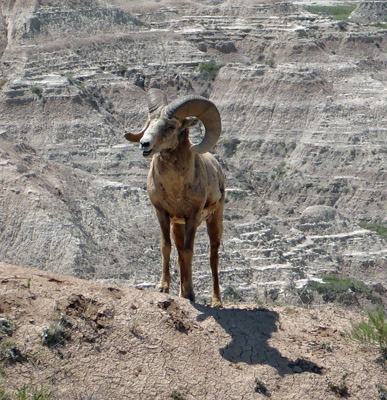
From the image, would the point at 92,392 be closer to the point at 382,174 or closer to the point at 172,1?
the point at 382,174

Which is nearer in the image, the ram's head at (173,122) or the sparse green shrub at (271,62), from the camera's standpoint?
the ram's head at (173,122)

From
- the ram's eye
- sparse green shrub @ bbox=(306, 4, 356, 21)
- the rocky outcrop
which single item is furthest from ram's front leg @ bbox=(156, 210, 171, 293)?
sparse green shrub @ bbox=(306, 4, 356, 21)

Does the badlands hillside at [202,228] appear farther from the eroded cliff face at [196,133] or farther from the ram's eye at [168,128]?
the ram's eye at [168,128]

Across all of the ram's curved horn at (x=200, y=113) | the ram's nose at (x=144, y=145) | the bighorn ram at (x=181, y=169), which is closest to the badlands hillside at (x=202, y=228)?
the bighorn ram at (x=181, y=169)

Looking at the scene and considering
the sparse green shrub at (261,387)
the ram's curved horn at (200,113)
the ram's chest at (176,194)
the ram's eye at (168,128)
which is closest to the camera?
the sparse green shrub at (261,387)

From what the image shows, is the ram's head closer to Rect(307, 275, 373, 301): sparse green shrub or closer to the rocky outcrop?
Rect(307, 275, 373, 301): sparse green shrub

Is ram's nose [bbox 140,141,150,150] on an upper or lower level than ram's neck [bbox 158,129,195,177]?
upper

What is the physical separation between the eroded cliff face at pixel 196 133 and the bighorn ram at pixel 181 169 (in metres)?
23.1

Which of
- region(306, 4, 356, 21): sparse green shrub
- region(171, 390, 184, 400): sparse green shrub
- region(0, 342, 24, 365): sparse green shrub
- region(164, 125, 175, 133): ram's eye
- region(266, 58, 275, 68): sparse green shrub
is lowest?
region(306, 4, 356, 21): sparse green shrub

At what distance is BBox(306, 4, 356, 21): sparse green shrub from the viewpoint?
121 metres

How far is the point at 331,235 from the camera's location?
57.7 meters

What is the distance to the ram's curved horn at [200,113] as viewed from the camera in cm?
1304

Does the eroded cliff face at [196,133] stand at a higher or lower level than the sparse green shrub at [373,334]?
lower

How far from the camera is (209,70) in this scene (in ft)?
287
